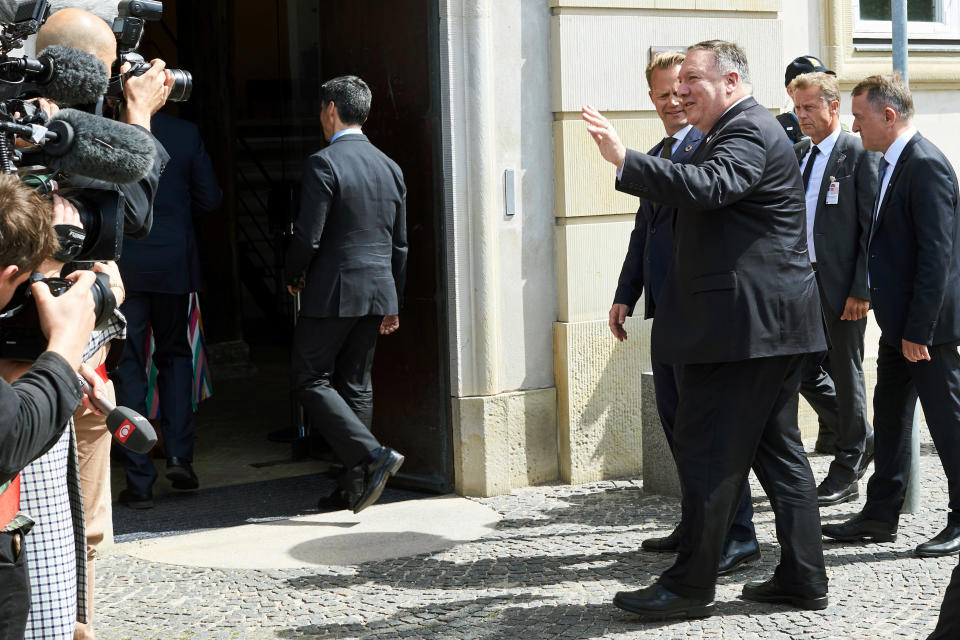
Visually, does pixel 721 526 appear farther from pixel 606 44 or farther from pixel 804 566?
pixel 606 44

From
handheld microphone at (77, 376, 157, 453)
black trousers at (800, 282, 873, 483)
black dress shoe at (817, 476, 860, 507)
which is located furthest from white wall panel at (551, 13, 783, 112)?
handheld microphone at (77, 376, 157, 453)

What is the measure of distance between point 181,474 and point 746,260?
11.6 ft

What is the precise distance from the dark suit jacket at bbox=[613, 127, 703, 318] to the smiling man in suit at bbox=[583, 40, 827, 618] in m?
0.70

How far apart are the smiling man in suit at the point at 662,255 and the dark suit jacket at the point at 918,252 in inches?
35.1

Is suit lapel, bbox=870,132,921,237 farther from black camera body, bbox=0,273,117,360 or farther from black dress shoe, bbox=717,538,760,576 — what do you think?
black camera body, bbox=0,273,117,360

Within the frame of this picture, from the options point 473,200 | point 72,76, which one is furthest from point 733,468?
point 72,76

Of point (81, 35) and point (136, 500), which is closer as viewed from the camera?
point (81, 35)

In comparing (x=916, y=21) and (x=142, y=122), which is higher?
(x=916, y=21)

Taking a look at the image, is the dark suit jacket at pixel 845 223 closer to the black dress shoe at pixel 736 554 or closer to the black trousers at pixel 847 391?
the black trousers at pixel 847 391

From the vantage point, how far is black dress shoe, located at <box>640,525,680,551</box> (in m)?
5.27

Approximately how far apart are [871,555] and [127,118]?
3519mm

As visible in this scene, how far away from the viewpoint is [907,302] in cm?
528

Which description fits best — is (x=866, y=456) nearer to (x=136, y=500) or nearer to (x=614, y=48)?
(x=614, y=48)

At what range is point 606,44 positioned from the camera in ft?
21.7
